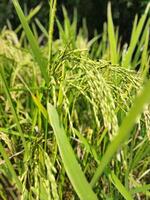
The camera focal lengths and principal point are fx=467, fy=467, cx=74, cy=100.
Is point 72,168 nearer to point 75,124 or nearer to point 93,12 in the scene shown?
point 75,124

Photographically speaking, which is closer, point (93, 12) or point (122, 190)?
point (122, 190)

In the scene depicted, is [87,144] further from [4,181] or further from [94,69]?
[4,181]

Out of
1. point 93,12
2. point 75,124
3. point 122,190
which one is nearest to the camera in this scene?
point 122,190

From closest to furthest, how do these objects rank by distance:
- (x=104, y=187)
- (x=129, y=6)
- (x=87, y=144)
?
(x=87, y=144)
(x=104, y=187)
(x=129, y=6)

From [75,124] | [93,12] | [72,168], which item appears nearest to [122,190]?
[72,168]

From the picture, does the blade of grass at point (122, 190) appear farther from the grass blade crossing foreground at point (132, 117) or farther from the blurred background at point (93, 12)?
the blurred background at point (93, 12)

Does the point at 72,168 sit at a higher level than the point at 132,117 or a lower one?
lower

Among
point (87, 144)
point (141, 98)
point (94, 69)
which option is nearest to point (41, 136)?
point (87, 144)

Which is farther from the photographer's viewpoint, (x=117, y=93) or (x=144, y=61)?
(x=144, y=61)
